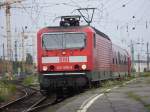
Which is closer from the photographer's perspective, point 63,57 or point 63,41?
point 63,57

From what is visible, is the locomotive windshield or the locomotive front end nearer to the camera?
the locomotive front end

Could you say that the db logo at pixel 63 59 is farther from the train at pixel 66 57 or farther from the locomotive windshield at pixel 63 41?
the locomotive windshield at pixel 63 41

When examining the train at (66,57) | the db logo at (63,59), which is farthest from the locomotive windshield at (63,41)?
the db logo at (63,59)

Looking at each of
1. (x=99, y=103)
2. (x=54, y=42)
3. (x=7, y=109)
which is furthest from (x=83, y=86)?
(x=99, y=103)

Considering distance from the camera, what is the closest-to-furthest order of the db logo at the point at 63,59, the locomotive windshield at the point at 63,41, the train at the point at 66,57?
the train at the point at 66,57, the db logo at the point at 63,59, the locomotive windshield at the point at 63,41

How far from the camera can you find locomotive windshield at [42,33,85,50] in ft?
82.5

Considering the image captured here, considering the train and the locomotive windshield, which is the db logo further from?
the locomotive windshield

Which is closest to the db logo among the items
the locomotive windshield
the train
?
the train

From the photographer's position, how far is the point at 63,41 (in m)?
25.2

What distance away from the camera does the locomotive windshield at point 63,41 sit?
25155 mm

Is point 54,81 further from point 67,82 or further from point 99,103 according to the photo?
point 99,103

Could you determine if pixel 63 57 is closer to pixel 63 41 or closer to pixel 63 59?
pixel 63 59

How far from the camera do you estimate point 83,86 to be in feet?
83.1

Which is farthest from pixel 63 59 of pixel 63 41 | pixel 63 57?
pixel 63 41
